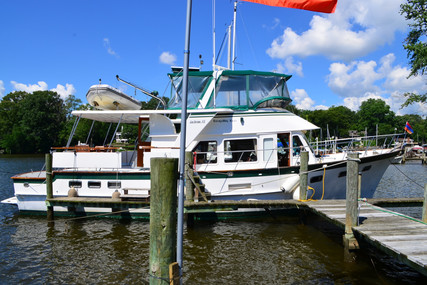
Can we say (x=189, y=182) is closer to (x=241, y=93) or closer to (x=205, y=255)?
(x=205, y=255)

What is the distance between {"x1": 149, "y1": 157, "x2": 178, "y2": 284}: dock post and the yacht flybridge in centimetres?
625

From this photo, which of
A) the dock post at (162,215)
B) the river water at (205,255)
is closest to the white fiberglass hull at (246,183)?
the river water at (205,255)

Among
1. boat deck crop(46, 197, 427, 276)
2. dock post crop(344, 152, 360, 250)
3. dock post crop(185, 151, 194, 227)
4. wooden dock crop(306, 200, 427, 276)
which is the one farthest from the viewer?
dock post crop(185, 151, 194, 227)

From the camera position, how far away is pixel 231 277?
295 inches

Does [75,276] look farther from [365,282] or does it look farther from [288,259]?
[365,282]

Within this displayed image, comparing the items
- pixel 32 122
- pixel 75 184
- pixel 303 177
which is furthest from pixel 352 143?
pixel 32 122

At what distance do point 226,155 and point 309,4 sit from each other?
7.27 metres

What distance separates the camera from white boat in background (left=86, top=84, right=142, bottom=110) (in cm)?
1230

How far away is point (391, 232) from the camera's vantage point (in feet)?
21.5

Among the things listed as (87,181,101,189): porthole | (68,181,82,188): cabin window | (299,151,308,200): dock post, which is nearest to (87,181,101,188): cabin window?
(87,181,101,189): porthole

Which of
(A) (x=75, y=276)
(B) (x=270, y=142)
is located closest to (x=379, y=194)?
(B) (x=270, y=142)

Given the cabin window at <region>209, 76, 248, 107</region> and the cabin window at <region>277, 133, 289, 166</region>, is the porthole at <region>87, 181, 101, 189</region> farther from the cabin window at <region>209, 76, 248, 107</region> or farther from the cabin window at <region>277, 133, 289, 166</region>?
the cabin window at <region>277, 133, 289, 166</region>

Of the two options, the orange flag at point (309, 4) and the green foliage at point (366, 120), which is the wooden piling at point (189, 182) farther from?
the green foliage at point (366, 120)

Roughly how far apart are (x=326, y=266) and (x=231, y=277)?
2.56m
